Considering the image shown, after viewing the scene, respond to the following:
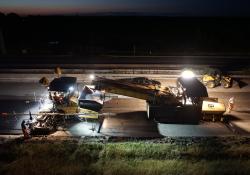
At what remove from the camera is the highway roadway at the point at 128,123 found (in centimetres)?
1784

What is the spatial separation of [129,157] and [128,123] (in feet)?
14.9

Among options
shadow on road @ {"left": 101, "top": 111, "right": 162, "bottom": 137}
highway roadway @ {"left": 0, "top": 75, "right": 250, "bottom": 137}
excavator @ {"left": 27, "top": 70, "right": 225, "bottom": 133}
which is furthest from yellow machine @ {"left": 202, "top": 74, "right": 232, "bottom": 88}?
shadow on road @ {"left": 101, "top": 111, "right": 162, "bottom": 137}

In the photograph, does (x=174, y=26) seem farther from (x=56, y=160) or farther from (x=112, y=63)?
(x=56, y=160)

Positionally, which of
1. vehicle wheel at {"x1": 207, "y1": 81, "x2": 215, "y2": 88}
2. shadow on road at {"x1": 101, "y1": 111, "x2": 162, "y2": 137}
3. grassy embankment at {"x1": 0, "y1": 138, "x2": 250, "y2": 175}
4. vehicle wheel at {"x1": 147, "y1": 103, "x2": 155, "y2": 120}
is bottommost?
grassy embankment at {"x1": 0, "y1": 138, "x2": 250, "y2": 175}

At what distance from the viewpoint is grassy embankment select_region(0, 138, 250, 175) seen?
13.2 m

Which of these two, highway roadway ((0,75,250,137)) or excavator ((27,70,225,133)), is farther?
excavator ((27,70,225,133))

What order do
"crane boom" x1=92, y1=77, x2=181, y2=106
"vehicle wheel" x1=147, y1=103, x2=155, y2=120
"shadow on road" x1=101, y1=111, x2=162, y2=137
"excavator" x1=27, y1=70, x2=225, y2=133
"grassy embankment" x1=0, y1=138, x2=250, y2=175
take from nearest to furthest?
"grassy embankment" x1=0, y1=138, x2=250, y2=175, "shadow on road" x1=101, y1=111, x2=162, y2=137, "excavator" x1=27, y1=70, x2=225, y2=133, "crane boom" x1=92, y1=77, x2=181, y2=106, "vehicle wheel" x1=147, y1=103, x2=155, y2=120

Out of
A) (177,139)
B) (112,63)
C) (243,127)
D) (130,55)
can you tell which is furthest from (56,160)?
(130,55)

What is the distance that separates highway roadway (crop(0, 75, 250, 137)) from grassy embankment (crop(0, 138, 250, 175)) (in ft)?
4.09

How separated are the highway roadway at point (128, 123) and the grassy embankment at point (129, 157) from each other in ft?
4.09

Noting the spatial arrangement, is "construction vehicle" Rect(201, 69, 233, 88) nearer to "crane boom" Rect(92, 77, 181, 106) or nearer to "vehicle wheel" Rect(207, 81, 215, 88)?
"vehicle wheel" Rect(207, 81, 215, 88)

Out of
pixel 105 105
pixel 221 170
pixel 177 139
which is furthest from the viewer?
pixel 105 105

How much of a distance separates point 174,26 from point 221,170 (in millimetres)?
65388

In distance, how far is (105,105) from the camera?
22.3 meters
